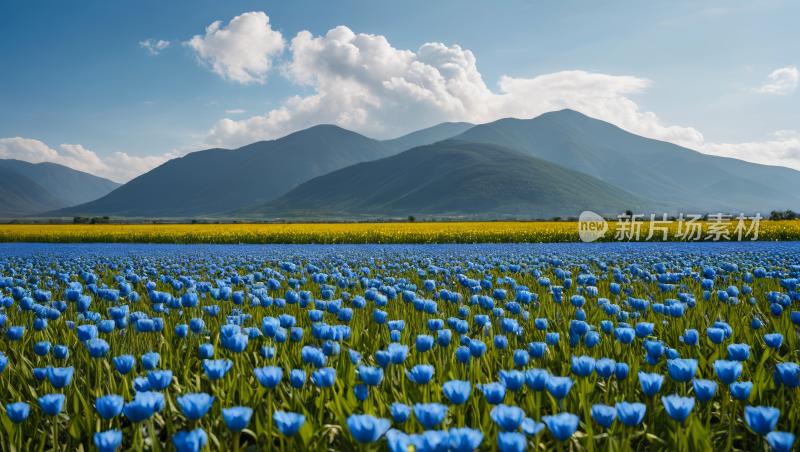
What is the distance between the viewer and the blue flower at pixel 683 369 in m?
1.89

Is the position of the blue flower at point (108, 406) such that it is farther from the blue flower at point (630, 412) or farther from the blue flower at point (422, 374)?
the blue flower at point (630, 412)

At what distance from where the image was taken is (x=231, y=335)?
2.57m

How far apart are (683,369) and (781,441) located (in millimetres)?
587

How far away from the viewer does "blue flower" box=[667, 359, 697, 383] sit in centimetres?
189

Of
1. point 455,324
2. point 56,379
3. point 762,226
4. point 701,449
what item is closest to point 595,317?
point 455,324

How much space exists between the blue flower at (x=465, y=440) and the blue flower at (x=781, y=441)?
0.96 meters

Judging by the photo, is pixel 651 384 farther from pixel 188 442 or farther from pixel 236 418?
pixel 188 442

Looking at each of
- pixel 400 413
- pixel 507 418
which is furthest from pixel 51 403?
pixel 507 418

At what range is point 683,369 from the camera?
191cm

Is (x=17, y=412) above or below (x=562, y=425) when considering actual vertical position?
below

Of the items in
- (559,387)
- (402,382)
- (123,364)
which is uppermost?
(559,387)

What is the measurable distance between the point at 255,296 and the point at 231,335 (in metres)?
1.78

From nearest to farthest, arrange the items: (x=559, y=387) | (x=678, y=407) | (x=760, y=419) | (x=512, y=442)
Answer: (x=512, y=442) → (x=760, y=419) → (x=678, y=407) → (x=559, y=387)

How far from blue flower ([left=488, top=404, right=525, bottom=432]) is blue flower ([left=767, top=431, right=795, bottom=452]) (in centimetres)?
79
